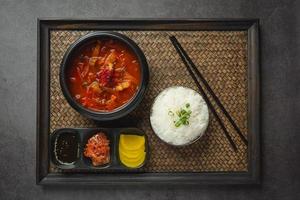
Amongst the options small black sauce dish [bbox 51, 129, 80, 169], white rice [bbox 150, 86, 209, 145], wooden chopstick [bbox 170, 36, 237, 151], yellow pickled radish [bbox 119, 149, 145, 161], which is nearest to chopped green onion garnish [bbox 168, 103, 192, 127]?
white rice [bbox 150, 86, 209, 145]

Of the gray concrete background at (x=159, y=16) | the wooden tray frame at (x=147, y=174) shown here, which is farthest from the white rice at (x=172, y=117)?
the gray concrete background at (x=159, y=16)

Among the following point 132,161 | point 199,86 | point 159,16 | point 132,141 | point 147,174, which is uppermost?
point 159,16

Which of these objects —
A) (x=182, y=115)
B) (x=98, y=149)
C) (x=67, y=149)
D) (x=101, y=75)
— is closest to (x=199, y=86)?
(x=182, y=115)

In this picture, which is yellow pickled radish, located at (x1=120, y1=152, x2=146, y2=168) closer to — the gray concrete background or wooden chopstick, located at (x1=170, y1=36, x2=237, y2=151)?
the gray concrete background

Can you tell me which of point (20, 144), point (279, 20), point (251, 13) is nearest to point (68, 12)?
point (20, 144)

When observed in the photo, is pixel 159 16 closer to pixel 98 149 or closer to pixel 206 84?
pixel 206 84

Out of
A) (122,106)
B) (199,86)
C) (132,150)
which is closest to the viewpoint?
(122,106)

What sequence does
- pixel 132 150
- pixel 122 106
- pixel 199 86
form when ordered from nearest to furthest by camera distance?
pixel 122 106 < pixel 132 150 < pixel 199 86
